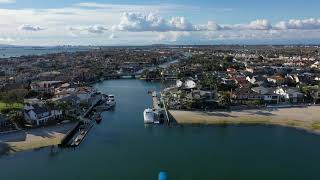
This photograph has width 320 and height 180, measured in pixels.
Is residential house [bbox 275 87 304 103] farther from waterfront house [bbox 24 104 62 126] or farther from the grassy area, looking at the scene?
the grassy area

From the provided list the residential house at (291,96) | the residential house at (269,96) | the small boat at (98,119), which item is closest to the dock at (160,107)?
the small boat at (98,119)

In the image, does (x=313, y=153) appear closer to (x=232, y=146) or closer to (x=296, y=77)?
(x=232, y=146)

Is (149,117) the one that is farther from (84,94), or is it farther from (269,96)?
(269,96)

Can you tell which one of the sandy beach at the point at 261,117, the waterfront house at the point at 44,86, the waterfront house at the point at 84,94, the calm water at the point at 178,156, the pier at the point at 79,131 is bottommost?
the calm water at the point at 178,156

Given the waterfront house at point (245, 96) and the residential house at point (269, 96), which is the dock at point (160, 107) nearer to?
the waterfront house at point (245, 96)

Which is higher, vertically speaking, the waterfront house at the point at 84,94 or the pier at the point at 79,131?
the waterfront house at the point at 84,94

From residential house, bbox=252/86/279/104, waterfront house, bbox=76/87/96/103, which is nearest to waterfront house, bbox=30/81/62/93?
waterfront house, bbox=76/87/96/103

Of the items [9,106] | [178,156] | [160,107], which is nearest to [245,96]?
[160,107]
